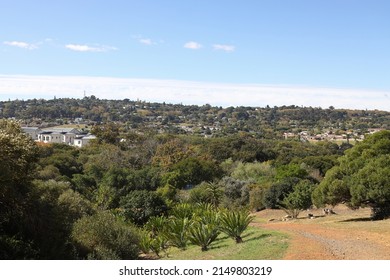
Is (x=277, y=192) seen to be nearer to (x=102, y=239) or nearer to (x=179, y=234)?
(x=179, y=234)

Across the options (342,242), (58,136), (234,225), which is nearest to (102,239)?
(234,225)

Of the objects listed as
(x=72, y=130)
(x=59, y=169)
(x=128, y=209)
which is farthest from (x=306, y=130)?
(x=128, y=209)

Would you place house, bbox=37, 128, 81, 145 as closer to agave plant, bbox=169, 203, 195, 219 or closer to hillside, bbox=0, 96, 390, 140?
hillside, bbox=0, 96, 390, 140

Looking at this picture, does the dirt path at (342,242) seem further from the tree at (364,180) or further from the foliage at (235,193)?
the foliage at (235,193)

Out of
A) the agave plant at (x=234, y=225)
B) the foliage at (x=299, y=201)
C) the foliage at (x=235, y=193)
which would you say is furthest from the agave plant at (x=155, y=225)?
the foliage at (x=235, y=193)

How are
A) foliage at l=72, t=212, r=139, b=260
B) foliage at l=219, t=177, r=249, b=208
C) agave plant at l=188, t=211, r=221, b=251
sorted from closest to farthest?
foliage at l=72, t=212, r=139, b=260 → agave plant at l=188, t=211, r=221, b=251 → foliage at l=219, t=177, r=249, b=208

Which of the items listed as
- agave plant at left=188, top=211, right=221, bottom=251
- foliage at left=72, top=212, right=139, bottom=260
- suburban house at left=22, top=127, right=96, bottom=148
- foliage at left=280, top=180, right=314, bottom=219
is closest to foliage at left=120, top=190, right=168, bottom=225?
foliage at left=280, top=180, right=314, bottom=219
